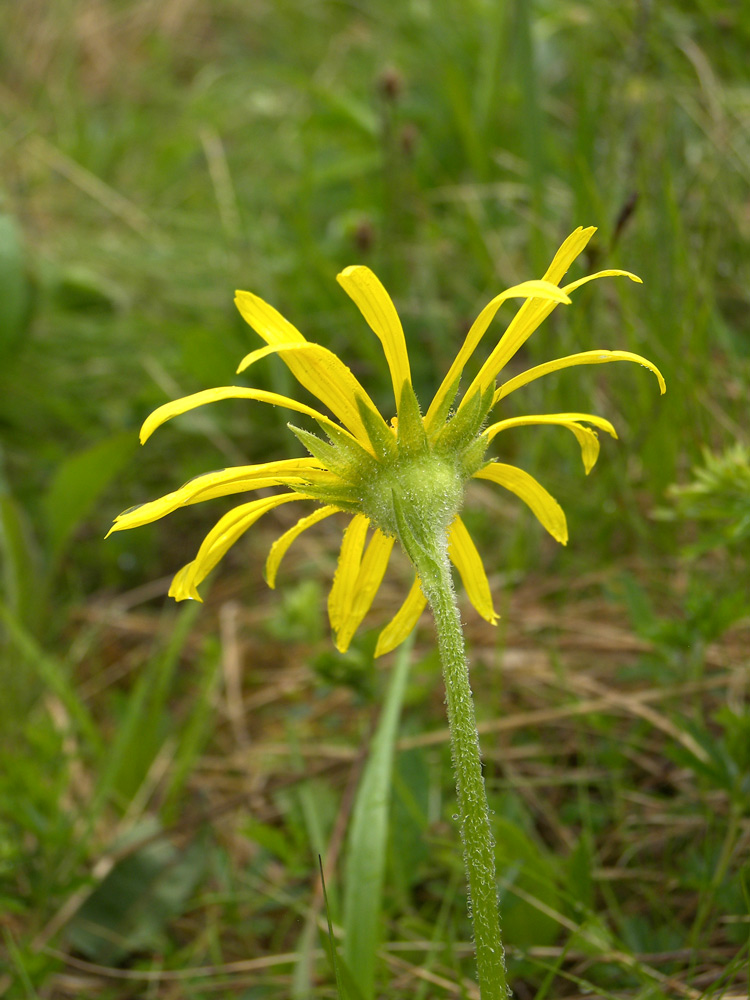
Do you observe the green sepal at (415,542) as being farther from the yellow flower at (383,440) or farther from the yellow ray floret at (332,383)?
the yellow ray floret at (332,383)

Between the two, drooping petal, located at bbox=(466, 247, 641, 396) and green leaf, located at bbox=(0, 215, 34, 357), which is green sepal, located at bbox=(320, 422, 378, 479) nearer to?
drooping petal, located at bbox=(466, 247, 641, 396)

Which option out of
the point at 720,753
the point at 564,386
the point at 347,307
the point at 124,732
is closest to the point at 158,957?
the point at 124,732

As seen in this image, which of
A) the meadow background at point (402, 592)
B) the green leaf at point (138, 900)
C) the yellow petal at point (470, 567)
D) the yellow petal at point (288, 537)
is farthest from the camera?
the green leaf at point (138, 900)

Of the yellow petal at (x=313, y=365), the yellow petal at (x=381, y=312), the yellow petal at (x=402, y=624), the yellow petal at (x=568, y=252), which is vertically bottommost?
the yellow petal at (x=402, y=624)

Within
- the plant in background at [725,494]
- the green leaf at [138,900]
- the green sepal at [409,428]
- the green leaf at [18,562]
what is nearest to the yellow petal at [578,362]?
the green sepal at [409,428]

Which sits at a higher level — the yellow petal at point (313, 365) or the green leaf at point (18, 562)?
the yellow petal at point (313, 365)

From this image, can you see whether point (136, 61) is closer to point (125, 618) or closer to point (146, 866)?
point (125, 618)
